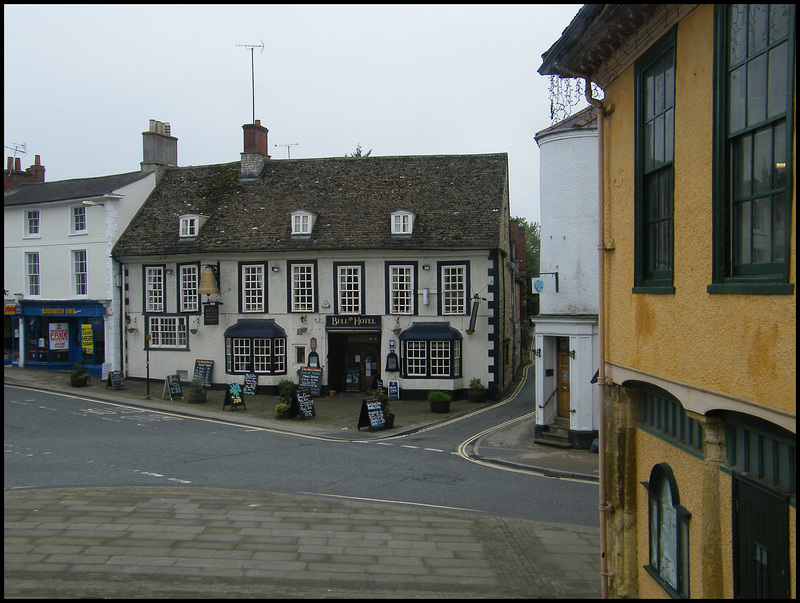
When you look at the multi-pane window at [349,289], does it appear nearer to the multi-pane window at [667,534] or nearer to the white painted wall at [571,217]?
the white painted wall at [571,217]

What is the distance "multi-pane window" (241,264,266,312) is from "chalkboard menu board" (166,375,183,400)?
4.22 metres

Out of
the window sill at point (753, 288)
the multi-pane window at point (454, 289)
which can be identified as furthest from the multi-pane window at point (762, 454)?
the multi-pane window at point (454, 289)

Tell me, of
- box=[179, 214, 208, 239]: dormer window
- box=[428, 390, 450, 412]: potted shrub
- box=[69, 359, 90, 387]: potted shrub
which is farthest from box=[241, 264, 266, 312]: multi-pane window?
box=[428, 390, 450, 412]: potted shrub

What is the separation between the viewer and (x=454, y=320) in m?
28.4


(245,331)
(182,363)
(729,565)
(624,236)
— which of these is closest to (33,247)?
A: (182,363)

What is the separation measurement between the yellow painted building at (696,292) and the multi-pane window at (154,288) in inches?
1055

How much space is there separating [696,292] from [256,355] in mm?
25723

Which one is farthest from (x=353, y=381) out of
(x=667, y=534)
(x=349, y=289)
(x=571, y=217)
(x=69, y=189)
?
(x=667, y=534)

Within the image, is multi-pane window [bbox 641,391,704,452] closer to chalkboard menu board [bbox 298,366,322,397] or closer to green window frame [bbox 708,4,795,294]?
green window frame [bbox 708,4,795,294]

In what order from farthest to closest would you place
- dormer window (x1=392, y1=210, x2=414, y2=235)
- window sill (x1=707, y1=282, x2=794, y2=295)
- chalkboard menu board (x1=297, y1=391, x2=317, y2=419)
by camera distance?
dormer window (x1=392, y1=210, x2=414, y2=235) < chalkboard menu board (x1=297, y1=391, x2=317, y2=419) < window sill (x1=707, y1=282, x2=794, y2=295)

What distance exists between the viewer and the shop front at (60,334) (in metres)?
33.2

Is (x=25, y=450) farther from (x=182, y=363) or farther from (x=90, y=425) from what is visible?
(x=182, y=363)

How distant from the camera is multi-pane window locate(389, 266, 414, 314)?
28891 mm

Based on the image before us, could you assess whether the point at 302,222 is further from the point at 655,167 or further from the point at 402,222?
the point at 655,167
